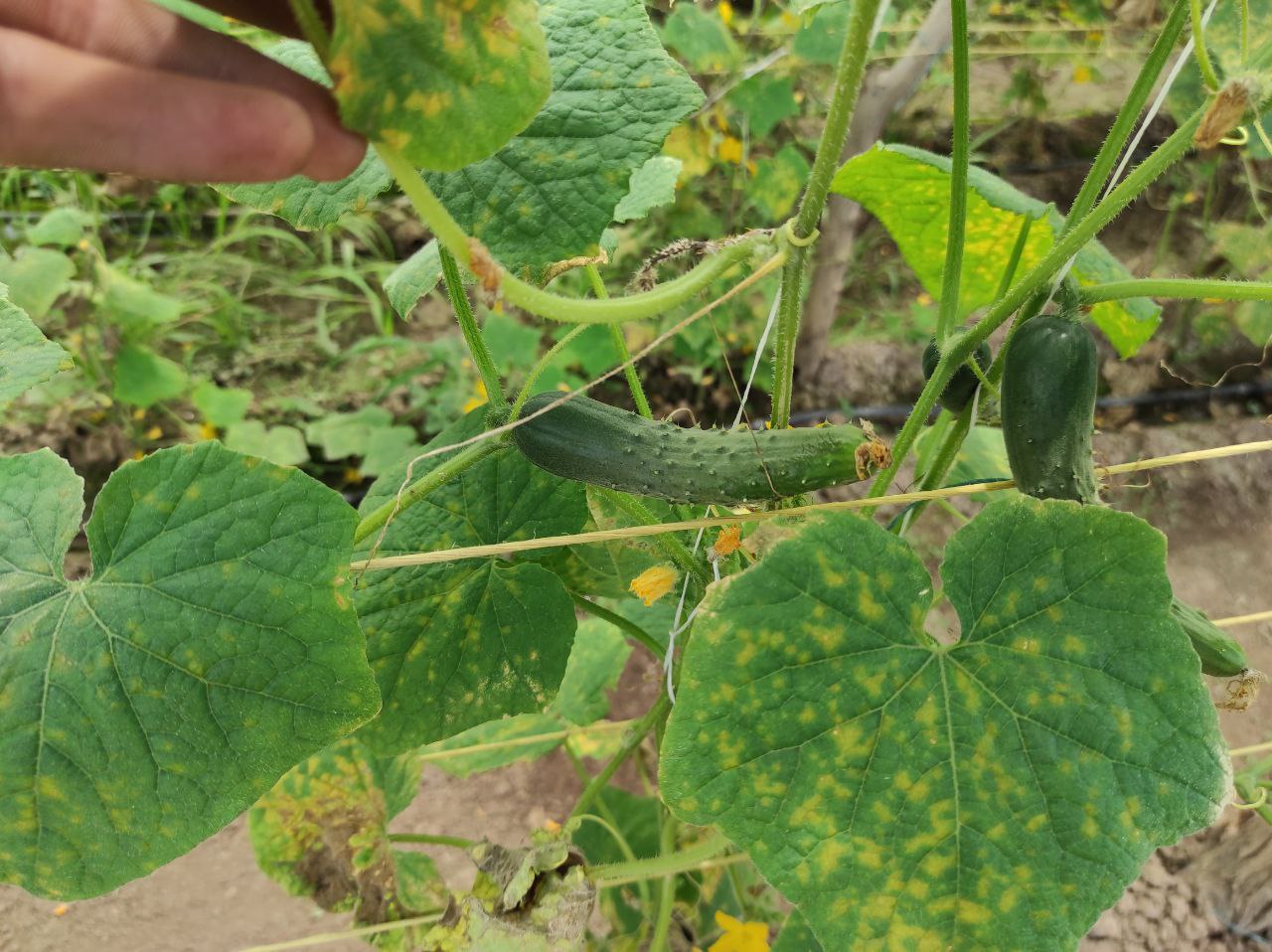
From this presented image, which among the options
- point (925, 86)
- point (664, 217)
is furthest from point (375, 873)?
point (925, 86)

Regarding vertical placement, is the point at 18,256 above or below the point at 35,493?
below

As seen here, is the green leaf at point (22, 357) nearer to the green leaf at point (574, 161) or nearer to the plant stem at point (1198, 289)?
the green leaf at point (574, 161)

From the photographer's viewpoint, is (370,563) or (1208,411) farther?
(1208,411)

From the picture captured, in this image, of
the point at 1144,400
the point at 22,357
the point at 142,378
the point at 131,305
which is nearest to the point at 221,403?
the point at 142,378

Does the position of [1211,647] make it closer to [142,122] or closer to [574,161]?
[574,161]

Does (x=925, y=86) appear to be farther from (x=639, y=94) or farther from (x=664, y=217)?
(x=639, y=94)

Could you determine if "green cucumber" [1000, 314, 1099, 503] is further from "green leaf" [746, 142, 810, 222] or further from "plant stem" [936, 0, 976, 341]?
"green leaf" [746, 142, 810, 222]

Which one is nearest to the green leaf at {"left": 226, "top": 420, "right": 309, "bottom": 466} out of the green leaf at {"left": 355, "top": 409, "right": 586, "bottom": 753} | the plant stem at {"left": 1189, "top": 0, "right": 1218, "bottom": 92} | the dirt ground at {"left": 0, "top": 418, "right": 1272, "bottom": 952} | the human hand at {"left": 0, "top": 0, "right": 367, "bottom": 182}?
the dirt ground at {"left": 0, "top": 418, "right": 1272, "bottom": 952}

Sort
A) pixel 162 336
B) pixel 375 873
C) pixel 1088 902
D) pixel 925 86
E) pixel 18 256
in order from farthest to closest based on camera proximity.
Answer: pixel 925 86 < pixel 162 336 < pixel 18 256 < pixel 375 873 < pixel 1088 902
